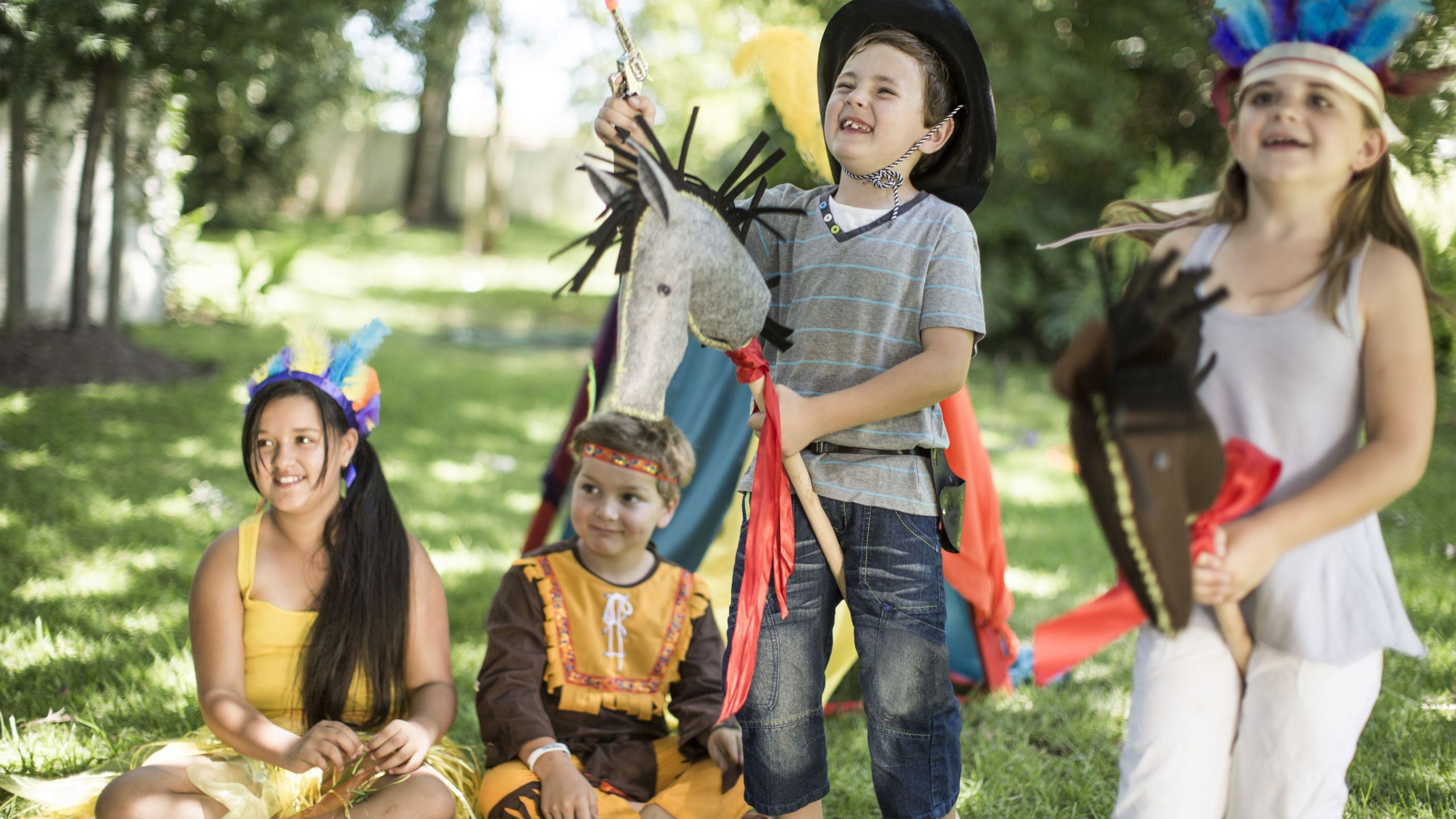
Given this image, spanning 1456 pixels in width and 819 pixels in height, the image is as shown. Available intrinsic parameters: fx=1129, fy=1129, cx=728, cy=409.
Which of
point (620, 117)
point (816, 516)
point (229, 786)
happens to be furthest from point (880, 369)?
point (229, 786)

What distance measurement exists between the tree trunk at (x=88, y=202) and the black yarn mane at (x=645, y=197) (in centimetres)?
464

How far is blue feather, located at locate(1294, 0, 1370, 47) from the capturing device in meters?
1.43

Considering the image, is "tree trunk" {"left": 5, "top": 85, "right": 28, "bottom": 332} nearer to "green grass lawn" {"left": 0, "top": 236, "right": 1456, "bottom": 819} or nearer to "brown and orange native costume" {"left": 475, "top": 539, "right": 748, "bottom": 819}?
"green grass lawn" {"left": 0, "top": 236, "right": 1456, "bottom": 819}

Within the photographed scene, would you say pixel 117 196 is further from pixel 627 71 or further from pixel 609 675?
pixel 627 71

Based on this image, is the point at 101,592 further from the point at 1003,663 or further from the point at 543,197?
the point at 543,197

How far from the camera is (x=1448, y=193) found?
664cm

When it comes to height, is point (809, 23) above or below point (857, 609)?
above

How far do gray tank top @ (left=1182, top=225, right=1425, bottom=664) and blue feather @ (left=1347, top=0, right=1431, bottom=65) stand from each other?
10.1 inches

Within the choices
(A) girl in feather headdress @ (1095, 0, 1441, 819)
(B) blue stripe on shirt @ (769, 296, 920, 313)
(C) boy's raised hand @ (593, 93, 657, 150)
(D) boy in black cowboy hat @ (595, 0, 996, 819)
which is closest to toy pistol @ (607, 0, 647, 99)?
(C) boy's raised hand @ (593, 93, 657, 150)

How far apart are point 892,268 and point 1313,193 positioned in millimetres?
631

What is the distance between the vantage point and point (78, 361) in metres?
6.05

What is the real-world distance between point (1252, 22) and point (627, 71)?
34.7 inches

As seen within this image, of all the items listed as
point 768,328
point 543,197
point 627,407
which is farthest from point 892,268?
point 543,197

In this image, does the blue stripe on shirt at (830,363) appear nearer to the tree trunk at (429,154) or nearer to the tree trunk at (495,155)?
the tree trunk at (495,155)
